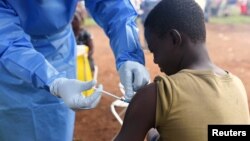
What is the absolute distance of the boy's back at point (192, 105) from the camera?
4.77 feet

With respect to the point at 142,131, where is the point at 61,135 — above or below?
below

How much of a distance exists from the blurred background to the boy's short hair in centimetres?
141

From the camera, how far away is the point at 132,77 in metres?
1.82

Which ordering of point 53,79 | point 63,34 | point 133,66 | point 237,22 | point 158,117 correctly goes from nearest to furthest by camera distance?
1. point 158,117
2. point 53,79
3. point 133,66
4. point 63,34
5. point 237,22

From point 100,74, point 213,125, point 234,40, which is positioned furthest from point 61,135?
point 234,40

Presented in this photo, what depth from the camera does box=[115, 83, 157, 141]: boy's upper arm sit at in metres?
1.46

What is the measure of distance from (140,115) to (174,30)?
34cm

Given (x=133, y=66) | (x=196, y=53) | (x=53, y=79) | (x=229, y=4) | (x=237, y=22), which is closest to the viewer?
(x=196, y=53)

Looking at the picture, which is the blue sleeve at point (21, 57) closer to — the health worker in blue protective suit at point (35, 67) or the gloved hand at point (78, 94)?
the health worker in blue protective suit at point (35, 67)

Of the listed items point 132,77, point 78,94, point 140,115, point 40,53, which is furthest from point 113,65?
point 140,115

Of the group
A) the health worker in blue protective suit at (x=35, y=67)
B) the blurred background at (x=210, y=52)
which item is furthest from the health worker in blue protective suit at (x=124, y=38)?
the blurred background at (x=210, y=52)

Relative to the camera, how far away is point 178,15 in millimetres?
1580

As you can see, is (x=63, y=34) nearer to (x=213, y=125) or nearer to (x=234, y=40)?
(x=213, y=125)

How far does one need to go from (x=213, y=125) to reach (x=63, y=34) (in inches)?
43.3
